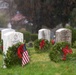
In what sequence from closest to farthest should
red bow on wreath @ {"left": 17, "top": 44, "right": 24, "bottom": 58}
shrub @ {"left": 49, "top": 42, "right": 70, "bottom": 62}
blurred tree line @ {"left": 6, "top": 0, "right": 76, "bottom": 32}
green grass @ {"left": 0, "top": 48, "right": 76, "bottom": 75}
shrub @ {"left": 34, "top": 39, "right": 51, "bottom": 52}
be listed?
green grass @ {"left": 0, "top": 48, "right": 76, "bottom": 75} < red bow on wreath @ {"left": 17, "top": 44, "right": 24, "bottom": 58} < shrub @ {"left": 49, "top": 42, "right": 70, "bottom": 62} < shrub @ {"left": 34, "top": 39, "right": 51, "bottom": 52} < blurred tree line @ {"left": 6, "top": 0, "right": 76, "bottom": 32}

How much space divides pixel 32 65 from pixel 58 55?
1.31 m

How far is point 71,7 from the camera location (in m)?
33.8

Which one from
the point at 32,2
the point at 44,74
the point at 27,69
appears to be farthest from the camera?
the point at 32,2

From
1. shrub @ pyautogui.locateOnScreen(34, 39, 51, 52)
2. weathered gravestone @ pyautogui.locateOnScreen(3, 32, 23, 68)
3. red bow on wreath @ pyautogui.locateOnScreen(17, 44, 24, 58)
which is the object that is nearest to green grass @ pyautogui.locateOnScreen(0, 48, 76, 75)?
red bow on wreath @ pyautogui.locateOnScreen(17, 44, 24, 58)

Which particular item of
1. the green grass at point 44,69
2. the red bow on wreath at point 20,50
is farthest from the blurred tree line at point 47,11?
the green grass at point 44,69

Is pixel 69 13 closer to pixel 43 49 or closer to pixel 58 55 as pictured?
pixel 43 49

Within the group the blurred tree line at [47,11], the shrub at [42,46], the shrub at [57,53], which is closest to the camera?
the shrub at [57,53]

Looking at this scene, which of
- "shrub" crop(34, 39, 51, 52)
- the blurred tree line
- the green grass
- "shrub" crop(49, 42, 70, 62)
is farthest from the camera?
the blurred tree line

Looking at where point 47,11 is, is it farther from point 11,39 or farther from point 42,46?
point 11,39

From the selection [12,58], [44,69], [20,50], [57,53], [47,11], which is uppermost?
[47,11]

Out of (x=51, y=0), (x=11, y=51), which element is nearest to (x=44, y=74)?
(x=11, y=51)

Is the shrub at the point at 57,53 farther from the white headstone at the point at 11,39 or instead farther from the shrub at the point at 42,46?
the shrub at the point at 42,46

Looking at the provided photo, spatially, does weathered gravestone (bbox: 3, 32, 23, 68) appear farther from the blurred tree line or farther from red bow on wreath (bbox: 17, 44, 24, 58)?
the blurred tree line

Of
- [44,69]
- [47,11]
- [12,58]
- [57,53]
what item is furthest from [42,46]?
[47,11]
